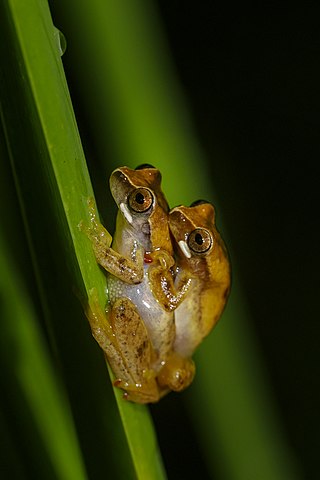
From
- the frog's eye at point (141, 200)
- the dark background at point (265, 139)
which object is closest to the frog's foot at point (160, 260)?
the frog's eye at point (141, 200)

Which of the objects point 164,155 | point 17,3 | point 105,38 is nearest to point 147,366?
point 164,155

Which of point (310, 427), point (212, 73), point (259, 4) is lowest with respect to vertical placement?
point (310, 427)

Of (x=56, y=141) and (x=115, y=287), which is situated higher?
(x=56, y=141)

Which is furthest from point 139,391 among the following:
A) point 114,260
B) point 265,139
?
point 265,139

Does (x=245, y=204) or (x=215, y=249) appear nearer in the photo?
(x=215, y=249)

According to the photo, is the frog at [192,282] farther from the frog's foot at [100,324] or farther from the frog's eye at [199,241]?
the frog's foot at [100,324]

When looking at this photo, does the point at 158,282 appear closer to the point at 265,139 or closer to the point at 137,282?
the point at 137,282

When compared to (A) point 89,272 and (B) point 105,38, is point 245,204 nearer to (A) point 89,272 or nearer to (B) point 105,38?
(B) point 105,38
